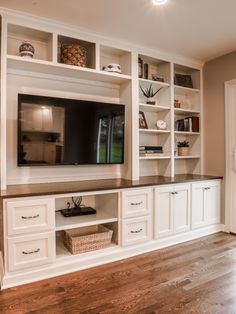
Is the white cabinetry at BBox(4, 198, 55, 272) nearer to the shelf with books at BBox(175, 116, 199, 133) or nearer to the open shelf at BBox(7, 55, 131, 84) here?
the open shelf at BBox(7, 55, 131, 84)

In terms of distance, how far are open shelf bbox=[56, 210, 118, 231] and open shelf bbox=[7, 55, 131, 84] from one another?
62.5 inches

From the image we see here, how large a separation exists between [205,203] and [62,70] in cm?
249

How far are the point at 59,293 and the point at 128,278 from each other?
62 cm

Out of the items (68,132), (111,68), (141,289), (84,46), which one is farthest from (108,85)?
(141,289)

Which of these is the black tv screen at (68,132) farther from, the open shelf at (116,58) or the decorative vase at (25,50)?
the open shelf at (116,58)

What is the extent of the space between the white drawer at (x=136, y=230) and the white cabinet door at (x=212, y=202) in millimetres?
1033

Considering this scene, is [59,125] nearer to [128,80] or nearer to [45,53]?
[45,53]

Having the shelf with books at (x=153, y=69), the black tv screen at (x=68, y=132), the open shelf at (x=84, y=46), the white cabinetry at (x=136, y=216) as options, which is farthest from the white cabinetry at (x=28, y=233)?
the shelf with books at (x=153, y=69)

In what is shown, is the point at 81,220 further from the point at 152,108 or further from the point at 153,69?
the point at 153,69

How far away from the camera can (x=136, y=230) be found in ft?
9.02

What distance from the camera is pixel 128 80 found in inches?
122

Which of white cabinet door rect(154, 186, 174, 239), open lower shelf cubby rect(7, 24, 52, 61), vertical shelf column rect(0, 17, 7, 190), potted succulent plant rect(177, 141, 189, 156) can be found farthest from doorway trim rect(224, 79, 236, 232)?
vertical shelf column rect(0, 17, 7, 190)

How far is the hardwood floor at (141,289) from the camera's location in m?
1.80

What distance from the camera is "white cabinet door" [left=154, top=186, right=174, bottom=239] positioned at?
288 centimetres
